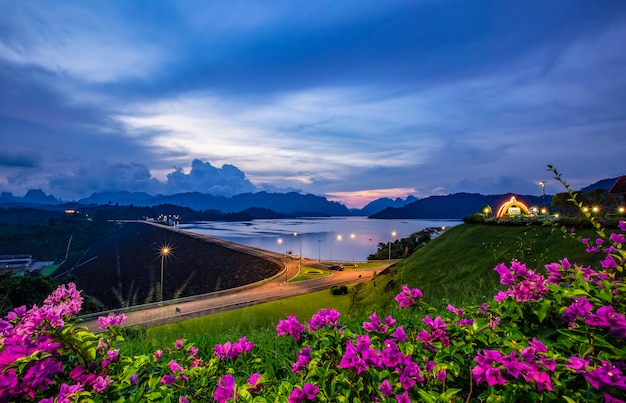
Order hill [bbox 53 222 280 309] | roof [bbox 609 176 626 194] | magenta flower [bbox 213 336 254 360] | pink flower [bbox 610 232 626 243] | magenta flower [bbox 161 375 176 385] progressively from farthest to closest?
hill [bbox 53 222 280 309], roof [bbox 609 176 626 194], magenta flower [bbox 213 336 254 360], pink flower [bbox 610 232 626 243], magenta flower [bbox 161 375 176 385]

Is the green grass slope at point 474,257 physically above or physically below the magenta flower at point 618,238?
below

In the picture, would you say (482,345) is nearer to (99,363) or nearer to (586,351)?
(586,351)

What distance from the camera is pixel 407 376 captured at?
2.44 meters

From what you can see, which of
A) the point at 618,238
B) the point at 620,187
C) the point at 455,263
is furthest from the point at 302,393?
the point at 620,187

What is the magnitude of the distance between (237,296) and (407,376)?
4136 cm

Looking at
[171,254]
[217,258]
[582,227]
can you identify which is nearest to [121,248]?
[171,254]

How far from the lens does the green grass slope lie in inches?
765

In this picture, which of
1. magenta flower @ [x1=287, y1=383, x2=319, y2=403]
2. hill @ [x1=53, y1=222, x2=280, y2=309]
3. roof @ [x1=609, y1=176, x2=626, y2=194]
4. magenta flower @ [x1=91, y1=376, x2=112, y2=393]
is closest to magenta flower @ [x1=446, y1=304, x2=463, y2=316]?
magenta flower @ [x1=287, y1=383, x2=319, y2=403]

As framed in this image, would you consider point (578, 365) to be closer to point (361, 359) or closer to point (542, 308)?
point (542, 308)

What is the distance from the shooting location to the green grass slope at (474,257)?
63.7ft

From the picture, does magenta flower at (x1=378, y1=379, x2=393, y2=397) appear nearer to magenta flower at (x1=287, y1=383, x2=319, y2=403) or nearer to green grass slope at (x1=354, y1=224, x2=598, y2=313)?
magenta flower at (x1=287, y1=383, x2=319, y2=403)

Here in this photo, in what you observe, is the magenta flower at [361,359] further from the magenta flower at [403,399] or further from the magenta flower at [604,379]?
the magenta flower at [604,379]

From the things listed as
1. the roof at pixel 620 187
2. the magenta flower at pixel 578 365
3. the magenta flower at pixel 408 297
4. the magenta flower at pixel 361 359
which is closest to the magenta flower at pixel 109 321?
the magenta flower at pixel 361 359

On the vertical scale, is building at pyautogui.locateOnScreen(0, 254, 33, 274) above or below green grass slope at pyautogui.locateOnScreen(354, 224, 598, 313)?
below
